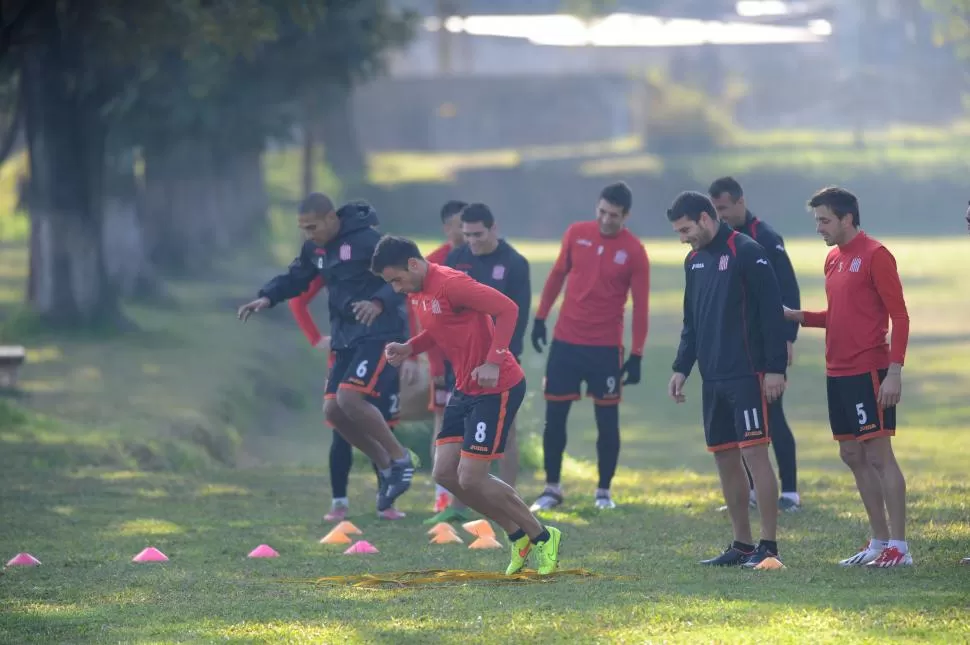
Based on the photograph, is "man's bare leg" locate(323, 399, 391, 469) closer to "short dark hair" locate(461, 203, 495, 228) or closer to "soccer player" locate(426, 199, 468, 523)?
"soccer player" locate(426, 199, 468, 523)

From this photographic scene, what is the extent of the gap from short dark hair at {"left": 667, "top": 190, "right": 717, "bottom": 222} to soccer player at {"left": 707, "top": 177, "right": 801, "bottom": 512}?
1.87 m

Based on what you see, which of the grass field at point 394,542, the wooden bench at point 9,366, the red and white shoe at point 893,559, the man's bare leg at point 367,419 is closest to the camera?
the grass field at point 394,542

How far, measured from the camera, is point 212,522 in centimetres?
1191

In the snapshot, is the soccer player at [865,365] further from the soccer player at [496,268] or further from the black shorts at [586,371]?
the black shorts at [586,371]

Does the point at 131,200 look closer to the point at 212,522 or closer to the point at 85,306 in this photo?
the point at 85,306

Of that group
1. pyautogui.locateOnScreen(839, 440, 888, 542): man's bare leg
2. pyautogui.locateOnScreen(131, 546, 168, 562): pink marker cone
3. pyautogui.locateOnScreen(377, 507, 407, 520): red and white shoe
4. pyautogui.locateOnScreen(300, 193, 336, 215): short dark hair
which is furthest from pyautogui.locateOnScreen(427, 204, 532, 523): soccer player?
pyautogui.locateOnScreen(839, 440, 888, 542): man's bare leg

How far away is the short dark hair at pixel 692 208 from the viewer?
9086 mm

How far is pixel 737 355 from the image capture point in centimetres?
905

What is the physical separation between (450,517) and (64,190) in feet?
47.0

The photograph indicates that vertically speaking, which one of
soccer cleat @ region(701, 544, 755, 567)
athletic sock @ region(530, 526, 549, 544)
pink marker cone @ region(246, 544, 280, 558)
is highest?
athletic sock @ region(530, 526, 549, 544)

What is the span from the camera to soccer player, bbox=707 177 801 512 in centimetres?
1122

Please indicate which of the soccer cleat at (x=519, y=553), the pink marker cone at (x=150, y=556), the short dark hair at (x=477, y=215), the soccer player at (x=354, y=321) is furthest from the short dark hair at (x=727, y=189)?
the pink marker cone at (x=150, y=556)

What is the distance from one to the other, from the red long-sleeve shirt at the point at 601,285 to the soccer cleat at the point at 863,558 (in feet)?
11.0

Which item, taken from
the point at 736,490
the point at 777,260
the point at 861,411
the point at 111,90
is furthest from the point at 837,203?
the point at 111,90
